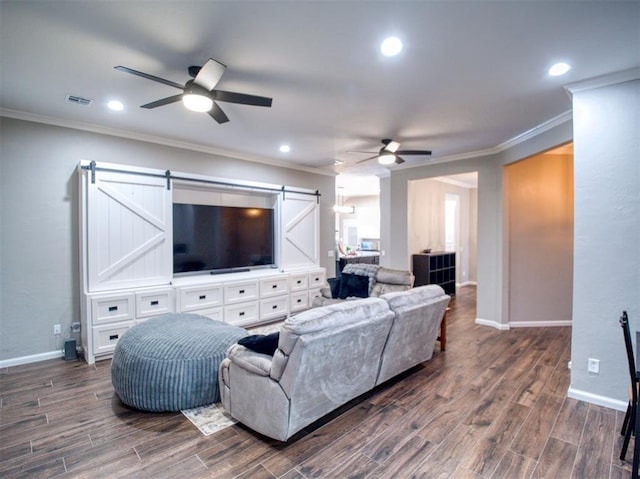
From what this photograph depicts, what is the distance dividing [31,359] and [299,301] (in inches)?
146

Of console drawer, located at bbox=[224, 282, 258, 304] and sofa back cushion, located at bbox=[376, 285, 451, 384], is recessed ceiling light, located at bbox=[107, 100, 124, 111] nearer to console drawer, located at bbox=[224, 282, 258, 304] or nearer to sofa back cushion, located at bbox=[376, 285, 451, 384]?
console drawer, located at bbox=[224, 282, 258, 304]

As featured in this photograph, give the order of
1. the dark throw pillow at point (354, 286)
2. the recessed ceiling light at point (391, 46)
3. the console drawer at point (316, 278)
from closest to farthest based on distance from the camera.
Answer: the recessed ceiling light at point (391, 46) < the dark throw pillow at point (354, 286) < the console drawer at point (316, 278)

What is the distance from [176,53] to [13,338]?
3706 mm

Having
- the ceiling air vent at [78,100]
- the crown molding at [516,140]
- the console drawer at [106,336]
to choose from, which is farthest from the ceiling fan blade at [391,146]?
the console drawer at [106,336]

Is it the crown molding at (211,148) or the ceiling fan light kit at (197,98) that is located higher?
the crown molding at (211,148)

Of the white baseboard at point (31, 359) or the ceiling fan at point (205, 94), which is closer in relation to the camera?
the ceiling fan at point (205, 94)

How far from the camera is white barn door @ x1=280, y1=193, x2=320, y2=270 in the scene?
5.91m

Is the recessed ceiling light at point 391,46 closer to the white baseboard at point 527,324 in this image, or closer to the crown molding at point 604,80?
the crown molding at point 604,80

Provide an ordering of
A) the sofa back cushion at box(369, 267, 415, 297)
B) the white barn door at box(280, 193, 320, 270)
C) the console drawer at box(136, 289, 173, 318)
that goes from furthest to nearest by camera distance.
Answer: the white barn door at box(280, 193, 320, 270), the sofa back cushion at box(369, 267, 415, 297), the console drawer at box(136, 289, 173, 318)

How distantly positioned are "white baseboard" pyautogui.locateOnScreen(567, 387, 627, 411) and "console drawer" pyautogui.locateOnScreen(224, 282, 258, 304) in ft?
13.4

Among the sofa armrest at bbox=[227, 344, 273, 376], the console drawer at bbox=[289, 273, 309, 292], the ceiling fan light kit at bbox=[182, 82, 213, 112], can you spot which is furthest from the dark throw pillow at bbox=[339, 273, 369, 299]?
the ceiling fan light kit at bbox=[182, 82, 213, 112]

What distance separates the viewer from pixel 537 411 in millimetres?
2730

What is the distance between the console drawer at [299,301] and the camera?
5.75m

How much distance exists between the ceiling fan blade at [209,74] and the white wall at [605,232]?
3148 millimetres
